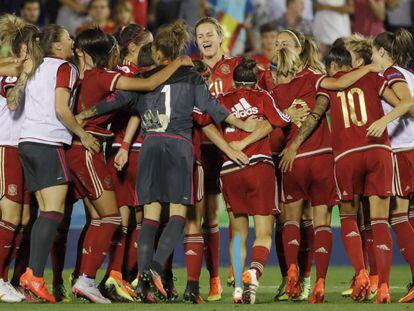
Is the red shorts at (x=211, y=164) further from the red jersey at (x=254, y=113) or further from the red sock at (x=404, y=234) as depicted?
the red sock at (x=404, y=234)

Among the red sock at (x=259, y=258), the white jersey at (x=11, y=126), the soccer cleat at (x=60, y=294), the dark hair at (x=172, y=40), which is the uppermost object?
the dark hair at (x=172, y=40)

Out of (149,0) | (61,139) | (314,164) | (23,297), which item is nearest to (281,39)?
(314,164)

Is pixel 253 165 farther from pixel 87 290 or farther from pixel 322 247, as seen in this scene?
pixel 87 290

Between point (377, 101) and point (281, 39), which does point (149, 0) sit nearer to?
point (281, 39)

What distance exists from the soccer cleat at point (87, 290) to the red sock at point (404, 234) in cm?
235

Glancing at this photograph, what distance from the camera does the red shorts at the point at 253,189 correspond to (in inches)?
390

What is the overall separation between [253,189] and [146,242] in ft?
3.19

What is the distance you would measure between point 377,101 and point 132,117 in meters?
1.92

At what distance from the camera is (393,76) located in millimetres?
9898

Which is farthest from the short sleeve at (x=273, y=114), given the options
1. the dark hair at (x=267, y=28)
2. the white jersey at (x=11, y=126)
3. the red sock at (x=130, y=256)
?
the dark hair at (x=267, y=28)

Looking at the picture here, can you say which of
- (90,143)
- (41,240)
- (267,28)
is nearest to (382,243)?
(90,143)

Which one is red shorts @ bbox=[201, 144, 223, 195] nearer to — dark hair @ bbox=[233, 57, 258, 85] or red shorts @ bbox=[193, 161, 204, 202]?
red shorts @ bbox=[193, 161, 204, 202]

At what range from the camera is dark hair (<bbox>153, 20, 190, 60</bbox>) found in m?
9.76

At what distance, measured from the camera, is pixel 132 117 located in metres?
10.1
